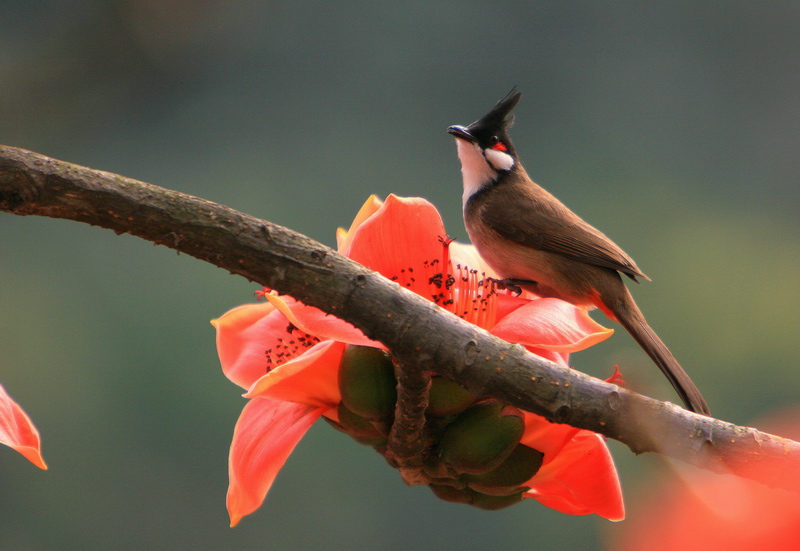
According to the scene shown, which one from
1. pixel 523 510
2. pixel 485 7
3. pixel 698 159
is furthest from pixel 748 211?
pixel 523 510

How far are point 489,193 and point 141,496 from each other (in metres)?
6.12

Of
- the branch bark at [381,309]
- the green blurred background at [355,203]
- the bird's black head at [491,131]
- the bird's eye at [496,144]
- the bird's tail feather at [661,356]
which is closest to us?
the branch bark at [381,309]

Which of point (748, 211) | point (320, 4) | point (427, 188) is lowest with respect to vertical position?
point (427, 188)

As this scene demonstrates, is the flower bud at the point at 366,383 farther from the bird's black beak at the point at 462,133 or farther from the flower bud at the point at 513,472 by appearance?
the bird's black beak at the point at 462,133

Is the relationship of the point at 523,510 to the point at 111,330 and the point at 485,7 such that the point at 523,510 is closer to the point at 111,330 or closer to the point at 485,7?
the point at 111,330

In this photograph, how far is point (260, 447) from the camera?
17.6 inches

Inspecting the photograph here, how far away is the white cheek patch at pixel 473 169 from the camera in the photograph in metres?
1.49

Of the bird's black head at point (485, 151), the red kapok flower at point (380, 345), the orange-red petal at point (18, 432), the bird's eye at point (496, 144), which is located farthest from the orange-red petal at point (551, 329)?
the bird's eye at point (496, 144)

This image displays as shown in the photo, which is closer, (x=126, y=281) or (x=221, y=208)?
(x=221, y=208)

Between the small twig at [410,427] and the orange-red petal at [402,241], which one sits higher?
the orange-red petal at [402,241]

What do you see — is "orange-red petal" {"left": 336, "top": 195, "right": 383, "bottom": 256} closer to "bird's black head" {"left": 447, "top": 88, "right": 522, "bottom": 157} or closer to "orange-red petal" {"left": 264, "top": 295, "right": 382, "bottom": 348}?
"orange-red petal" {"left": 264, "top": 295, "right": 382, "bottom": 348}

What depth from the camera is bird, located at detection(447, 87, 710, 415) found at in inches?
50.9

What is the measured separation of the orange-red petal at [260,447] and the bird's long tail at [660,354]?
20.4 inches

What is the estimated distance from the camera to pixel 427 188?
7.59m
